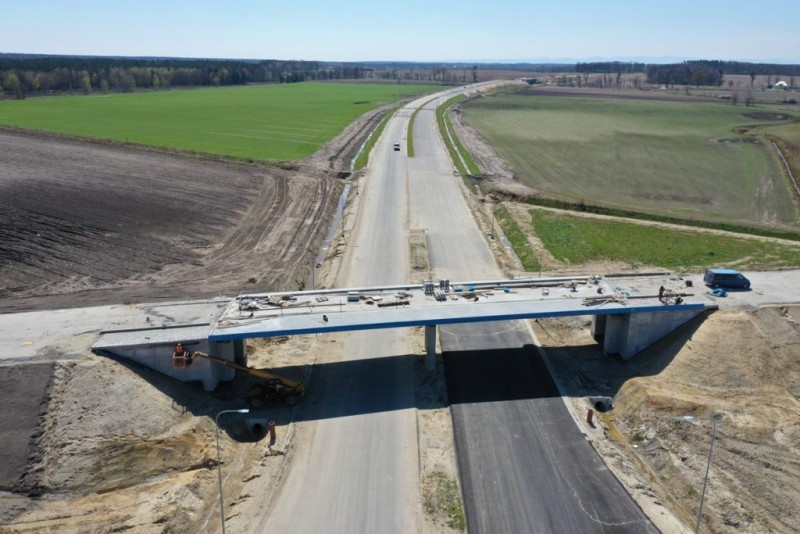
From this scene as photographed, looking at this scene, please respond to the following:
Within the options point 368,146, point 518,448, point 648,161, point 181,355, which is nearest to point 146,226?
point 181,355

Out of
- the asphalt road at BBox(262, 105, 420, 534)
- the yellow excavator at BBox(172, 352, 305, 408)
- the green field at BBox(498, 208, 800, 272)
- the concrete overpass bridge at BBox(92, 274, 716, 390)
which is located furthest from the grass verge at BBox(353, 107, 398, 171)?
the yellow excavator at BBox(172, 352, 305, 408)

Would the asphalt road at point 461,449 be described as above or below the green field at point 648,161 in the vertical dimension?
below

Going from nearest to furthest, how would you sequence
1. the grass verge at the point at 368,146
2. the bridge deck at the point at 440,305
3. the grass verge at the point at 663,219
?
1. the bridge deck at the point at 440,305
2. the grass verge at the point at 663,219
3. the grass verge at the point at 368,146

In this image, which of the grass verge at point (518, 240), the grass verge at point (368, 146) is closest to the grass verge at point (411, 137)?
the grass verge at point (368, 146)

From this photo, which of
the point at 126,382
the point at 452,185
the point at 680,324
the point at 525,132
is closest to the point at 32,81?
the point at 525,132

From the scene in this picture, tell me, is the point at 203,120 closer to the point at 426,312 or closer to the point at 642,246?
the point at 642,246

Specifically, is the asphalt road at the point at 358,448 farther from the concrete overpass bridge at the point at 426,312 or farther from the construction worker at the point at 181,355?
the construction worker at the point at 181,355

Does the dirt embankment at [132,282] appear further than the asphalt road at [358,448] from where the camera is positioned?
Yes
